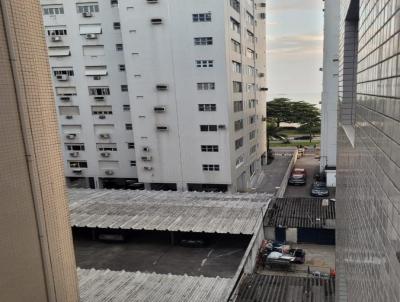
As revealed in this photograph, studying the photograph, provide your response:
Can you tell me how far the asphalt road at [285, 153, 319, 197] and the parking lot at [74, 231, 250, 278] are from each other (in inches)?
493

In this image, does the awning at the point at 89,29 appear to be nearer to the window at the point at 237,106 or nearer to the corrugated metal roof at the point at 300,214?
the window at the point at 237,106

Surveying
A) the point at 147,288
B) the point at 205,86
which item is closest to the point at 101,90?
the point at 205,86

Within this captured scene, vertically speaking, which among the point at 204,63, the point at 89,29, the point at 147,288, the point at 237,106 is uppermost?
the point at 89,29

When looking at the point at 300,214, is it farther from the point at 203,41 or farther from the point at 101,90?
the point at 101,90

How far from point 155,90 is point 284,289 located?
70.6ft

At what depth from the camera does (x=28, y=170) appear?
26.9ft

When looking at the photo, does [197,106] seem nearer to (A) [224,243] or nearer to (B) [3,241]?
(A) [224,243]

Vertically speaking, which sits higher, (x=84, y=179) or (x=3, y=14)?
(x=3, y=14)

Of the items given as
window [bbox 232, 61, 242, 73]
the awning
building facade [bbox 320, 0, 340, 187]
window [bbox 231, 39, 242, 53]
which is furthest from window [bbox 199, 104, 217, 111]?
the awning

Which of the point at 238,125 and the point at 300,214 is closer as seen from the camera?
the point at 300,214

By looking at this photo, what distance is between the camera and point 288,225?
2375 cm

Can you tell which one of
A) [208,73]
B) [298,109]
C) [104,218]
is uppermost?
[208,73]

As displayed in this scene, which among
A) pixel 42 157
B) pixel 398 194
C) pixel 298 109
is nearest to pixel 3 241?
pixel 42 157

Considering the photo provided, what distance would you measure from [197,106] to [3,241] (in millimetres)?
25520
